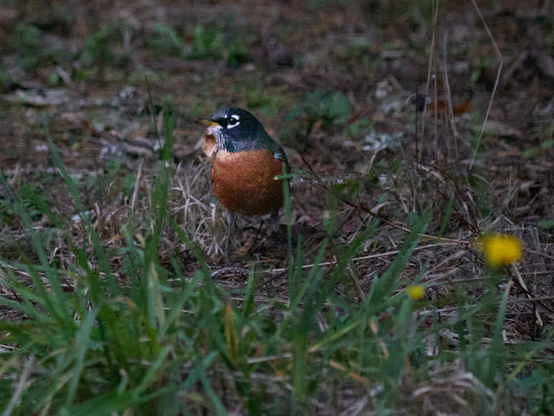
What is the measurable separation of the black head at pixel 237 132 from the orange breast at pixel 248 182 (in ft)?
0.16

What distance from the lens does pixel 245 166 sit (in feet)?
11.2

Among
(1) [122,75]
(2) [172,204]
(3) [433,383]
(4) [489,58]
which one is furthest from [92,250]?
(4) [489,58]

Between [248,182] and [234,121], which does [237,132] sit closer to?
[234,121]

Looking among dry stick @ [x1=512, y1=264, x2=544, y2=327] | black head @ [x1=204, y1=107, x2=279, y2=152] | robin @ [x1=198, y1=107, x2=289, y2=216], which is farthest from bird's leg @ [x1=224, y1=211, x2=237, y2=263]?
dry stick @ [x1=512, y1=264, x2=544, y2=327]

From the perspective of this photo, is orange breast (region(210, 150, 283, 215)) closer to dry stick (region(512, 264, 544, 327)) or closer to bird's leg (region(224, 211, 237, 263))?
bird's leg (region(224, 211, 237, 263))

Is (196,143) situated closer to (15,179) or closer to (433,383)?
(15,179)

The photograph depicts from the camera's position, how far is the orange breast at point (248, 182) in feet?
11.1

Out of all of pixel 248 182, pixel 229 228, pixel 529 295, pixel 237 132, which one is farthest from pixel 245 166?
pixel 529 295

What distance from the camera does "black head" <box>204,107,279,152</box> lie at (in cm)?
350

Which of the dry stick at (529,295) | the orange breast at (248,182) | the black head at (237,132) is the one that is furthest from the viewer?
the black head at (237,132)

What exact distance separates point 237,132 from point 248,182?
304 millimetres

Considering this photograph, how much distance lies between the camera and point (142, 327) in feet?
6.60

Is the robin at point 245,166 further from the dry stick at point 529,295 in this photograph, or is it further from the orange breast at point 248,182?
the dry stick at point 529,295

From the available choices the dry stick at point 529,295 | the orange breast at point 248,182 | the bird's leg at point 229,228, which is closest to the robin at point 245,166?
the orange breast at point 248,182
